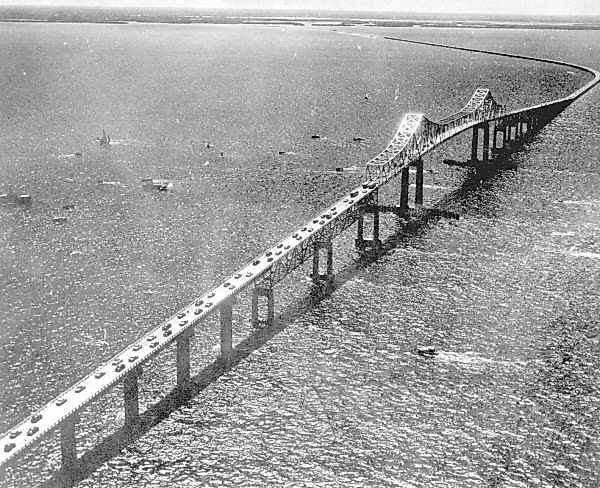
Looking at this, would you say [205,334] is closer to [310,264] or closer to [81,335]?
[81,335]

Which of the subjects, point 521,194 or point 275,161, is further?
point 275,161

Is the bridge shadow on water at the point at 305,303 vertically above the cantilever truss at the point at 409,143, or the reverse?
the cantilever truss at the point at 409,143

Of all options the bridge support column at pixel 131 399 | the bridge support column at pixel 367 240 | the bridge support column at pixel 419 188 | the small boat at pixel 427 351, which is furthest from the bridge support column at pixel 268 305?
the bridge support column at pixel 419 188

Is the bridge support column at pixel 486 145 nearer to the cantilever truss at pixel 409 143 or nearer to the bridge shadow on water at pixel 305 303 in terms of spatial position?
the bridge shadow on water at pixel 305 303

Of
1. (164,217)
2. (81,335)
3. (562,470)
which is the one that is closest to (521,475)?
(562,470)

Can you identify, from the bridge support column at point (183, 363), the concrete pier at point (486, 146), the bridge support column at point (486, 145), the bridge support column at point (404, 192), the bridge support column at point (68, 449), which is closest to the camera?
the bridge support column at point (68, 449)

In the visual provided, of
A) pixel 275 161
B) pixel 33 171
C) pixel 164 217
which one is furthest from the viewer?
pixel 275 161
